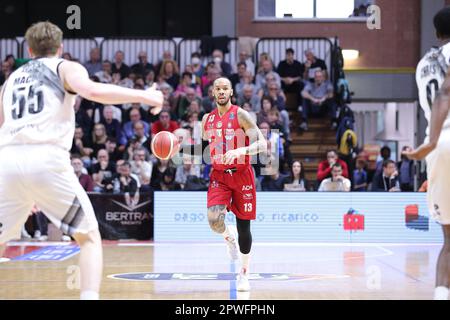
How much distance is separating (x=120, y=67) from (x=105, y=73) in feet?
1.73

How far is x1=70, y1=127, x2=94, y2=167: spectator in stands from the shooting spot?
15102mm

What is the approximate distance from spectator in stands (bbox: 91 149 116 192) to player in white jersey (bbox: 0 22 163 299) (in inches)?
371

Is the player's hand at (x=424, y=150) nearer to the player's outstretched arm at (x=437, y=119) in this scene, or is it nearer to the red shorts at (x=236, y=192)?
the player's outstretched arm at (x=437, y=119)

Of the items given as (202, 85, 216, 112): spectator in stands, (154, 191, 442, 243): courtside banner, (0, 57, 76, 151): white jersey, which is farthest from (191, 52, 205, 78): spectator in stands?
(0, 57, 76, 151): white jersey

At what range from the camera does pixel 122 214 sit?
14.1m

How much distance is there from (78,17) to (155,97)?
17015 mm

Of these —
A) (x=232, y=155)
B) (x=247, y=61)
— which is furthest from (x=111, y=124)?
(x=232, y=155)

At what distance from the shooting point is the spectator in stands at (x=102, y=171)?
1428 centimetres

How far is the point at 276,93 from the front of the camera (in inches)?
647

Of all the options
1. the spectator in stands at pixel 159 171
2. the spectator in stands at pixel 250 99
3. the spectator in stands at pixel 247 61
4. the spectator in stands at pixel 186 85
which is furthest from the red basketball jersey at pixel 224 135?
the spectator in stands at pixel 247 61

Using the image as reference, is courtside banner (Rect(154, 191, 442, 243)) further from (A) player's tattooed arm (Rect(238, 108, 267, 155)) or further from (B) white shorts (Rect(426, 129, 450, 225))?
(B) white shorts (Rect(426, 129, 450, 225))

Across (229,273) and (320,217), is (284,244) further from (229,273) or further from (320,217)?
(229,273)

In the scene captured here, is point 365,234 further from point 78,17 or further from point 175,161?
point 78,17

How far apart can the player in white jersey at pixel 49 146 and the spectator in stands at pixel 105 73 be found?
12.3 m
